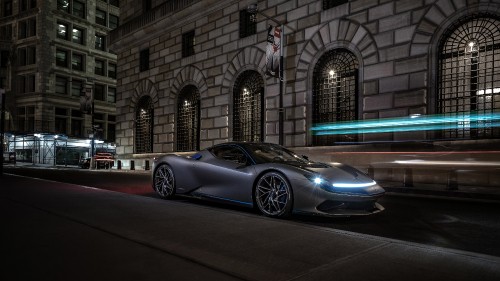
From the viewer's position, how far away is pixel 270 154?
720 cm

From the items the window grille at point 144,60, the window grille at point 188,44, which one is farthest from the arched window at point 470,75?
the window grille at point 144,60

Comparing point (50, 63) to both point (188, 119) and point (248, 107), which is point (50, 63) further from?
point (248, 107)

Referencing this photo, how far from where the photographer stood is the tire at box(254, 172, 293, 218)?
239 inches

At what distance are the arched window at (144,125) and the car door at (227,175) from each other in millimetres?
20168

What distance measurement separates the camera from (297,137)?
17.6m

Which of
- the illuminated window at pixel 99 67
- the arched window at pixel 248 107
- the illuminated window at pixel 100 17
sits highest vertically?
the illuminated window at pixel 100 17

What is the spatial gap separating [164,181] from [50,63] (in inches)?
1747

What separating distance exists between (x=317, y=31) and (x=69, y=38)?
4119cm

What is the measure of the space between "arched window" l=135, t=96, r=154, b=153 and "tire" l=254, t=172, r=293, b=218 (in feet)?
70.5

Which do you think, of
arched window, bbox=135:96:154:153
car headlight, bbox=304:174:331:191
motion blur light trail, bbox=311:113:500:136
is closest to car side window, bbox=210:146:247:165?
car headlight, bbox=304:174:331:191

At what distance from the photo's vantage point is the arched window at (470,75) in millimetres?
12781

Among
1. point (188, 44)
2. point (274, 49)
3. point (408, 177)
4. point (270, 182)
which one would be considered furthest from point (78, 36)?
point (270, 182)

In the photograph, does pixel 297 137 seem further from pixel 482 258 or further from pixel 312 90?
pixel 482 258

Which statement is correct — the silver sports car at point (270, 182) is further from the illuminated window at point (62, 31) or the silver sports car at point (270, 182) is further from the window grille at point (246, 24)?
the illuminated window at point (62, 31)
